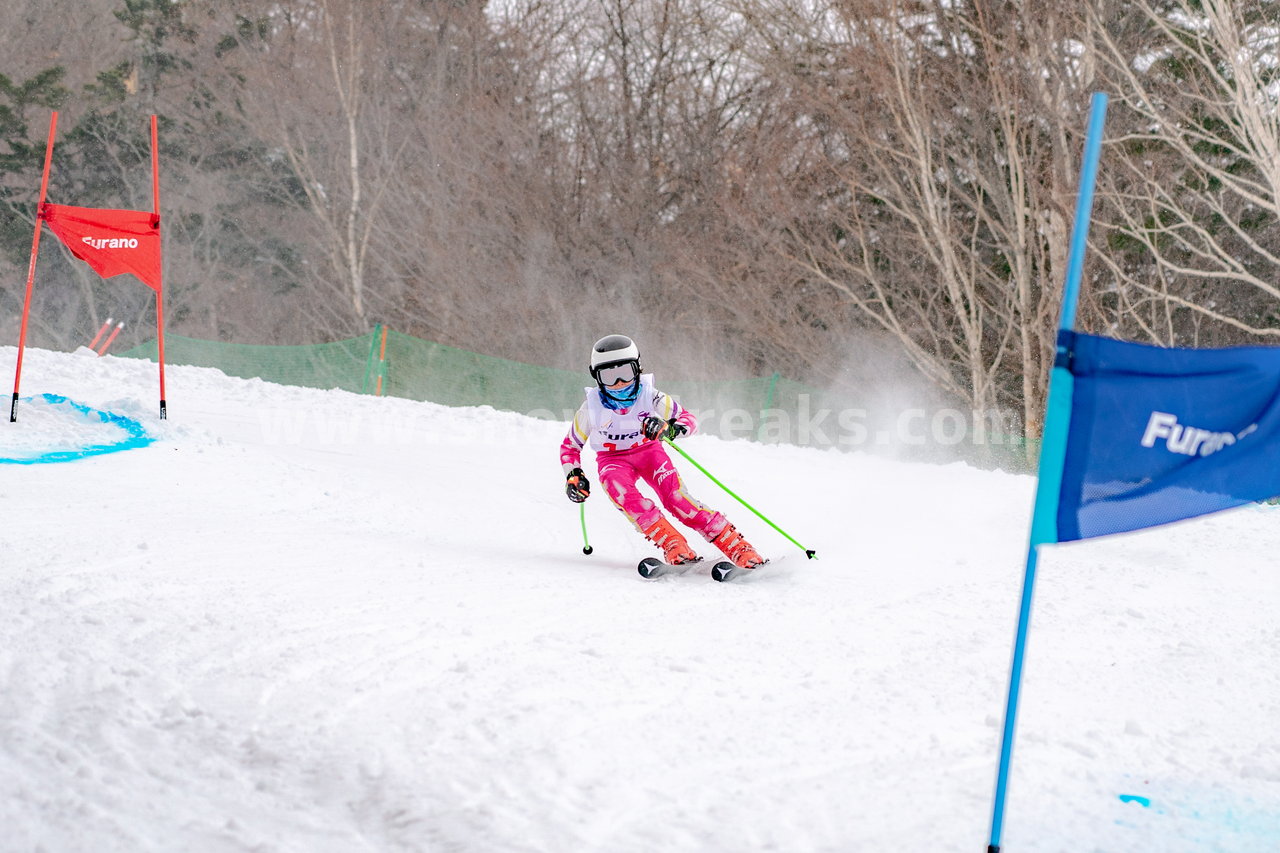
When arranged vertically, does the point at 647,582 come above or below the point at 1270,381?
below

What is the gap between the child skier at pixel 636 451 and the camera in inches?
257

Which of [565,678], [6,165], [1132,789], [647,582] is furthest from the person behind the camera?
[6,165]

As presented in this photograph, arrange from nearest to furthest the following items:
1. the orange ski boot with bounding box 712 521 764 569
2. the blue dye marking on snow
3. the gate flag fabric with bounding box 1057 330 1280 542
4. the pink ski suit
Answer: the gate flag fabric with bounding box 1057 330 1280 542 → the orange ski boot with bounding box 712 521 764 569 → the pink ski suit → the blue dye marking on snow

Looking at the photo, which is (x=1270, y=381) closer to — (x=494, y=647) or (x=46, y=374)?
(x=494, y=647)

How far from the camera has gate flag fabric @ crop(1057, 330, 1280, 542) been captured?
2834 millimetres

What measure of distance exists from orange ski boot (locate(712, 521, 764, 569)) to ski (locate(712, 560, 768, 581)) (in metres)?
0.04

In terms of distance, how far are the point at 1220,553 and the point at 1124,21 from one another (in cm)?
911

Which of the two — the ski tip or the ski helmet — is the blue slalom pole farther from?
the ski helmet

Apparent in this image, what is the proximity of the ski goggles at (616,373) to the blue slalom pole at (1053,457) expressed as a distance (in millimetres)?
3893

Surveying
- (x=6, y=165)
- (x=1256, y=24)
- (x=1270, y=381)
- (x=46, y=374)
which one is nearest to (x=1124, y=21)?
(x=1256, y=24)

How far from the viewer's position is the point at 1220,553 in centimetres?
764

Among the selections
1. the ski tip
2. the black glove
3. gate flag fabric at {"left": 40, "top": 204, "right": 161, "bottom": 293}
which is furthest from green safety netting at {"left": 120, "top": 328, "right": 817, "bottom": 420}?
the ski tip

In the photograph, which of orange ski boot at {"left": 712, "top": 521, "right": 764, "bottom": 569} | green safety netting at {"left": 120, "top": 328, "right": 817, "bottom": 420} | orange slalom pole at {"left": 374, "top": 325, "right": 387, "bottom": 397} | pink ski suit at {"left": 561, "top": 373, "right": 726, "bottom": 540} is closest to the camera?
orange ski boot at {"left": 712, "top": 521, "right": 764, "bottom": 569}

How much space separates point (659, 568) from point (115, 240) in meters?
6.51
